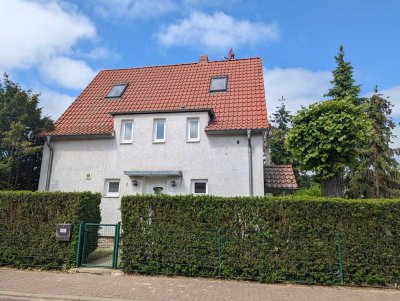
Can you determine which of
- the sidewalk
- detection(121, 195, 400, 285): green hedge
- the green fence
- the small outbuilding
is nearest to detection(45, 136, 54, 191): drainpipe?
the sidewalk

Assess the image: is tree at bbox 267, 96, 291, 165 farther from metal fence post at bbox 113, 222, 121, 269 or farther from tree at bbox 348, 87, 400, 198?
A: metal fence post at bbox 113, 222, 121, 269

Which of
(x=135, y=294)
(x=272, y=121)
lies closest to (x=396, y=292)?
(x=135, y=294)

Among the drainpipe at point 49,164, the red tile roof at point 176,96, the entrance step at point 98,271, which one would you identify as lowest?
the entrance step at point 98,271

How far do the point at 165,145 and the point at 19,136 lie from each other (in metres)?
6.65

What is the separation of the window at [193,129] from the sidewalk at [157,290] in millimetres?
6525

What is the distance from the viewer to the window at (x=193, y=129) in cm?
1372

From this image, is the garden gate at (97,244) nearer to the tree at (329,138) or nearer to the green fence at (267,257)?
the green fence at (267,257)

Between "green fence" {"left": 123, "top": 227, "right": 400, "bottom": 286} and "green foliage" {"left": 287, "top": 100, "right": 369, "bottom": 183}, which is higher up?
"green foliage" {"left": 287, "top": 100, "right": 369, "bottom": 183}

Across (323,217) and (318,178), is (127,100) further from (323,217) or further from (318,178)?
(323,217)

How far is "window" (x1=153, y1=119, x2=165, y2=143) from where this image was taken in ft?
45.9

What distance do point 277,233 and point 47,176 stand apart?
10.8 meters

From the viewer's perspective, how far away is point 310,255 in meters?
8.44

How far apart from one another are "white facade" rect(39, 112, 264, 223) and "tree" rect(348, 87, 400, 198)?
28.5ft

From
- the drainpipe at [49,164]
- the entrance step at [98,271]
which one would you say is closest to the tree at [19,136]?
the drainpipe at [49,164]
